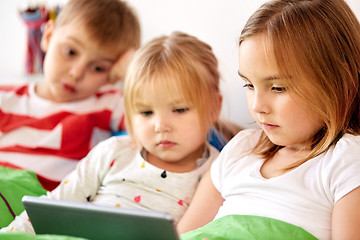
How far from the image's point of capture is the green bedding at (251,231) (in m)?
0.87

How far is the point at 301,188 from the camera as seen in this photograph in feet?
3.01

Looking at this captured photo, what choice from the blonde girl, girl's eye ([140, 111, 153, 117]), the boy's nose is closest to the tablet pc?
the blonde girl

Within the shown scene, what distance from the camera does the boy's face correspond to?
64.5 inches

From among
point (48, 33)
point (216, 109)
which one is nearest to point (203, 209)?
point (216, 109)

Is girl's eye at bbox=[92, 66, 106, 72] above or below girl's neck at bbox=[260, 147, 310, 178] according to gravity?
above

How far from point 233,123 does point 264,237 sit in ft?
2.13

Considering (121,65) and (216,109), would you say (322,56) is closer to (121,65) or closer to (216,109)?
(216,109)

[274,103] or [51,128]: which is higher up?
[274,103]

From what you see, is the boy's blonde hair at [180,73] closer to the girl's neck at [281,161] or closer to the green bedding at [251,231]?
the girl's neck at [281,161]

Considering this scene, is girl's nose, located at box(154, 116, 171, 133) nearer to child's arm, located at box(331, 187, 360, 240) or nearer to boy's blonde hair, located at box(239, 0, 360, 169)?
boy's blonde hair, located at box(239, 0, 360, 169)

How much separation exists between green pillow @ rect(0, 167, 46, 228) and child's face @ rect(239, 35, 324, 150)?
70 cm

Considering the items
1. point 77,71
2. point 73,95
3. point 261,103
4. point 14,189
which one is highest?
point 261,103

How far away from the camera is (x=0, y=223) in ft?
3.85

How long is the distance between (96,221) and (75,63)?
3.05ft
